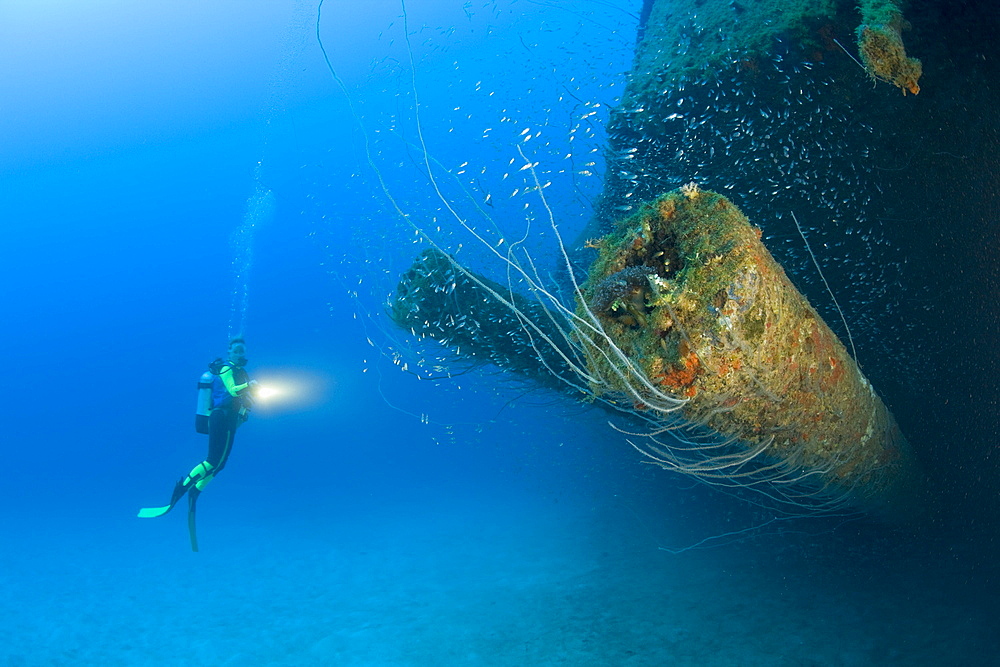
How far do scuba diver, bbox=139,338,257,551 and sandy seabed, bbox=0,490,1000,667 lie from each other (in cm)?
297

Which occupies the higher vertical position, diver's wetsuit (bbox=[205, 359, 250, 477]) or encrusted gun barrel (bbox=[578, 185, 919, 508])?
diver's wetsuit (bbox=[205, 359, 250, 477])

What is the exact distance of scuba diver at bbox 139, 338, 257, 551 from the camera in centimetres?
1159

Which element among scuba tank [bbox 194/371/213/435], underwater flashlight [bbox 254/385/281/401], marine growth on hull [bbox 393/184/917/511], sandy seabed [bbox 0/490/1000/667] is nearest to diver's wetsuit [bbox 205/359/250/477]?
underwater flashlight [bbox 254/385/281/401]

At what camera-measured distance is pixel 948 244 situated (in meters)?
5.14

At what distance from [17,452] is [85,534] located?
74484mm

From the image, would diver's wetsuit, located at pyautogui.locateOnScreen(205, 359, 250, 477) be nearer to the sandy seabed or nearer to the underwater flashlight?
the underwater flashlight

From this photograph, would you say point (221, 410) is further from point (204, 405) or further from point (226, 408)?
point (204, 405)

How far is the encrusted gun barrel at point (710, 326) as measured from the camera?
7.44ft

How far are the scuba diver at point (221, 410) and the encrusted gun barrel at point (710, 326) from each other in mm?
10986


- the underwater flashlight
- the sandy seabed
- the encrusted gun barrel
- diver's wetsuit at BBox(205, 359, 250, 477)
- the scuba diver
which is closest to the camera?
the encrusted gun barrel

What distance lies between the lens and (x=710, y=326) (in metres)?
2.24

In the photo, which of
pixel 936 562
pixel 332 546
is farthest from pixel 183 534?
pixel 936 562

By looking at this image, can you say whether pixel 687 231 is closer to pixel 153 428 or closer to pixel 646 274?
pixel 646 274

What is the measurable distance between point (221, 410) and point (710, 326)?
480 inches
